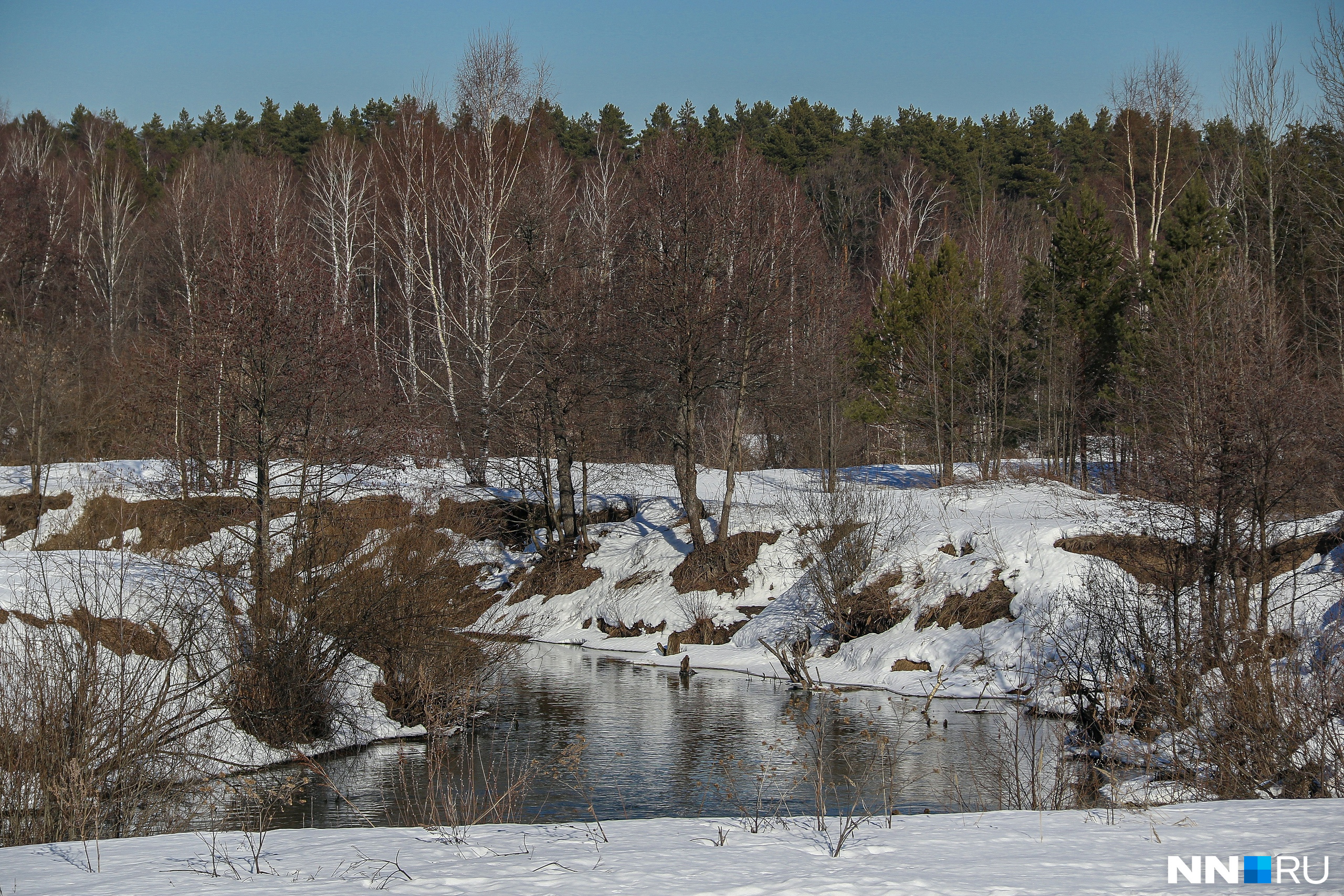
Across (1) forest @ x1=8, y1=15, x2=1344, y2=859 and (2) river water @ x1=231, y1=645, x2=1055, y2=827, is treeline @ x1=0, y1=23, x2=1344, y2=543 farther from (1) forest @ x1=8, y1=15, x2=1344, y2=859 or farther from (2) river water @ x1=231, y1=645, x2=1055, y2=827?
(2) river water @ x1=231, y1=645, x2=1055, y2=827

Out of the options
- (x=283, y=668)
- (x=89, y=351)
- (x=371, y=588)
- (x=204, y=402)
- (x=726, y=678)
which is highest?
(x=89, y=351)

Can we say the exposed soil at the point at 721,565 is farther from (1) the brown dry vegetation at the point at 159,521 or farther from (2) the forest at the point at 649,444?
(1) the brown dry vegetation at the point at 159,521

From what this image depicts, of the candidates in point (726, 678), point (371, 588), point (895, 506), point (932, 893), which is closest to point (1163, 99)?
point (895, 506)

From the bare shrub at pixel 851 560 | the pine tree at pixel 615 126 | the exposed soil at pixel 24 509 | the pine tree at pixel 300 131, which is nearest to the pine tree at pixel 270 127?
the pine tree at pixel 300 131

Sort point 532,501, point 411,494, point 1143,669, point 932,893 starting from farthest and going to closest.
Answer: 1. point 532,501
2. point 411,494
3. point 1143,669
4. point 932,893

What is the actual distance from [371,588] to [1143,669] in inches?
465

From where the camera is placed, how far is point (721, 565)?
27594mm

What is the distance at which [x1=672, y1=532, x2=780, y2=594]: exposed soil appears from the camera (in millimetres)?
27141

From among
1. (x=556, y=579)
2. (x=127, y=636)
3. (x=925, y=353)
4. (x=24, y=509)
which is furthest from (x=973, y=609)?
(x=24, y=509)

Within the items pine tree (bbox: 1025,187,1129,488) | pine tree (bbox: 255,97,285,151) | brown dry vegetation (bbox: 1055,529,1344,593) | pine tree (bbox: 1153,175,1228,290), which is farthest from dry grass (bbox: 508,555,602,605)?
pine tree (bbox: 255,97,285,151)

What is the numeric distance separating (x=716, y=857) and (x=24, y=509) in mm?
28814

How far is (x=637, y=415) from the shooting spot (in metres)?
29.6

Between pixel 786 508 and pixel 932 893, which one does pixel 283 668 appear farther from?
pixel 786 508

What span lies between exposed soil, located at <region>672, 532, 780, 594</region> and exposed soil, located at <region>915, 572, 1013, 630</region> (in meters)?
6.07
